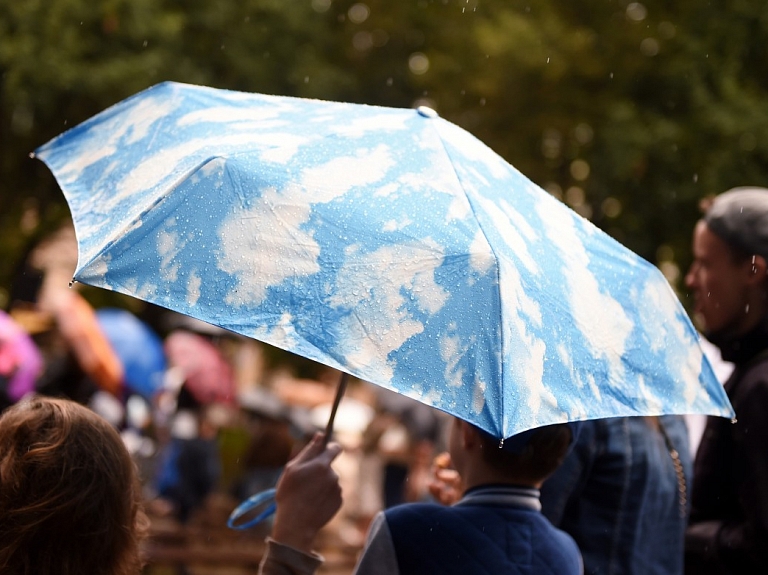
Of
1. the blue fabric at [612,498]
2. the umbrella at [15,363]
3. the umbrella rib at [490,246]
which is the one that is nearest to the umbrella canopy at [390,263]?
the umbrella rib at [490,246]

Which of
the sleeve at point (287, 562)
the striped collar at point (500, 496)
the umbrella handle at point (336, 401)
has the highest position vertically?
the umbrella handle at point (336, 401)

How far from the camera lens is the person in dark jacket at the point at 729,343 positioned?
357cm

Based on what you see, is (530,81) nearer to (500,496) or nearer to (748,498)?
(748,498)

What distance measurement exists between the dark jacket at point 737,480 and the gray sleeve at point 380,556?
135 cm

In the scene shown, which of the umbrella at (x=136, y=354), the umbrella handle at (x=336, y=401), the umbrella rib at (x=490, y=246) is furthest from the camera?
the umbrella at (x=136, y=354)

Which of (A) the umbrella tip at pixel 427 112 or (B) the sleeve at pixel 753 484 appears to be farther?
(B) the sleeve at pixel 753 484

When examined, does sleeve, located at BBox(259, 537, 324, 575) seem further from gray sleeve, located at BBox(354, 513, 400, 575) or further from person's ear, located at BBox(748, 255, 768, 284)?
person's ear, located at BBox(748, 255, 768, 284)

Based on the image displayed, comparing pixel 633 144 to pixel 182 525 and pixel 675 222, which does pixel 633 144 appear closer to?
pixel 675 222

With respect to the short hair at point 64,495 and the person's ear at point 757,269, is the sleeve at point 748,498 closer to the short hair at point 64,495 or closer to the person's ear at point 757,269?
the person's ear at point 757,269

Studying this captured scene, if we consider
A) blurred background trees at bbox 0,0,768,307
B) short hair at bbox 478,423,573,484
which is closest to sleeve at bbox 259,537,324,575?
short hair at bbox 478,423,573,484

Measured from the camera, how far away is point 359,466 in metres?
13.9

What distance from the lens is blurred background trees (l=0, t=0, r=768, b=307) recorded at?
15.5m

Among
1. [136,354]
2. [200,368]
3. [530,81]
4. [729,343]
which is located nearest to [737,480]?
[729,343]

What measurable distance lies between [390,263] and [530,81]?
15.9 metres
